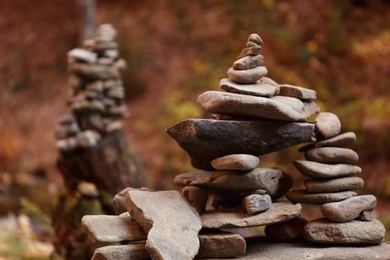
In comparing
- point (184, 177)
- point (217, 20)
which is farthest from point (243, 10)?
point (184, 177)

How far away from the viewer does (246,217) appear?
318 centimetres

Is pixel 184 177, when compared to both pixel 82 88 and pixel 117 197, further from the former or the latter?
pixel 82 88

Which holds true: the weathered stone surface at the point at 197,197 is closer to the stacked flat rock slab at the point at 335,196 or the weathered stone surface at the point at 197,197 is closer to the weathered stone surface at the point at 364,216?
the stacked flat rock slab at the point at 335,196

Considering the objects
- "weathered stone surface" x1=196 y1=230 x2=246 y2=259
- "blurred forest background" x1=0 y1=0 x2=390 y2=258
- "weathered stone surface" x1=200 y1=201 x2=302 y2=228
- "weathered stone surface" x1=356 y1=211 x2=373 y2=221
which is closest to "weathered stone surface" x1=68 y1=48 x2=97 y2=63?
"blurred forest background" x1=0 y1=0 x2=390 y2=258

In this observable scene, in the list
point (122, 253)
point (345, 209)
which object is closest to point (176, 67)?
point (345, 209)

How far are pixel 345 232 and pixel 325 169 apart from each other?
1.22 ft

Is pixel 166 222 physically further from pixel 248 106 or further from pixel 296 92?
pixel 296 92

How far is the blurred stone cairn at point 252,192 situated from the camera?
3.11m

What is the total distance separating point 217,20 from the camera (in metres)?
14.0

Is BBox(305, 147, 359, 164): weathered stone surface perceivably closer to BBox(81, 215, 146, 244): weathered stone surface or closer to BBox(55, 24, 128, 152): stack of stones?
BBox(81, 215, 146, 244): weathered stone surface

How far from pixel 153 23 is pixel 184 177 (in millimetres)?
Answer: 11530

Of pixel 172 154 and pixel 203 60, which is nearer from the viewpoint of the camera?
pixel 172 154

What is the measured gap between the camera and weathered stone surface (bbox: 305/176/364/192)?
3.33m

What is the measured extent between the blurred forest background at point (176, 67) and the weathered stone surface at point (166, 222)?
566cm
